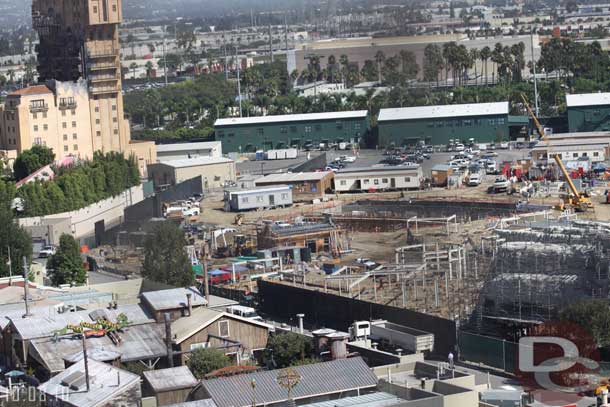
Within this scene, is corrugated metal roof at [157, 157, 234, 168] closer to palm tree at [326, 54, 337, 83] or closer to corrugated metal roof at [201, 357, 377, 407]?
palm tree at [326, 54, 337, 83]

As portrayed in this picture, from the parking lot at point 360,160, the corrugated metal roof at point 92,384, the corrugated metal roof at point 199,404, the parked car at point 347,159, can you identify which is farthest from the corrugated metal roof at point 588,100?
the corrugated metal roof at point 199,404

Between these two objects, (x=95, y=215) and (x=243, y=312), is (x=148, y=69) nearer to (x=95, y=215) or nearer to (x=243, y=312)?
A: (x=95, y=215)

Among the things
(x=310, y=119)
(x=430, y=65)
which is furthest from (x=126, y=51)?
(x=310, y=119)

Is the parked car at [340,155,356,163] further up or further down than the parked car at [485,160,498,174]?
further down

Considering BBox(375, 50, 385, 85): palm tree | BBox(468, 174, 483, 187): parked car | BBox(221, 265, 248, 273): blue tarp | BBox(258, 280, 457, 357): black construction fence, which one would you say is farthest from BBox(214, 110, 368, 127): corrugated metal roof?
BBox(258, 280, 457, 357): black construction fence

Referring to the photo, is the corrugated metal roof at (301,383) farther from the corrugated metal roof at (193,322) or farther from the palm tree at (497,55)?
the palm tree at (497,55)

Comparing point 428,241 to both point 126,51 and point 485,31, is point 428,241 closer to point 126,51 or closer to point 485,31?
point 485,31

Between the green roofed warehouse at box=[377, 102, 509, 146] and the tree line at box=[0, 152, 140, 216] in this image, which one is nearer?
the tree line at box=[0, 152, 140, 216]

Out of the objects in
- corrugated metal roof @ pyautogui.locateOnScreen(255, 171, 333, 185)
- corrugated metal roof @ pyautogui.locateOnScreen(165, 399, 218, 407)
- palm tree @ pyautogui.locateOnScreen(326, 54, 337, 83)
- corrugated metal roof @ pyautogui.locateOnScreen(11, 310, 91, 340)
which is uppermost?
palm tree @ pyautogui.locateOnScreen(326, 54, 337, 83)
